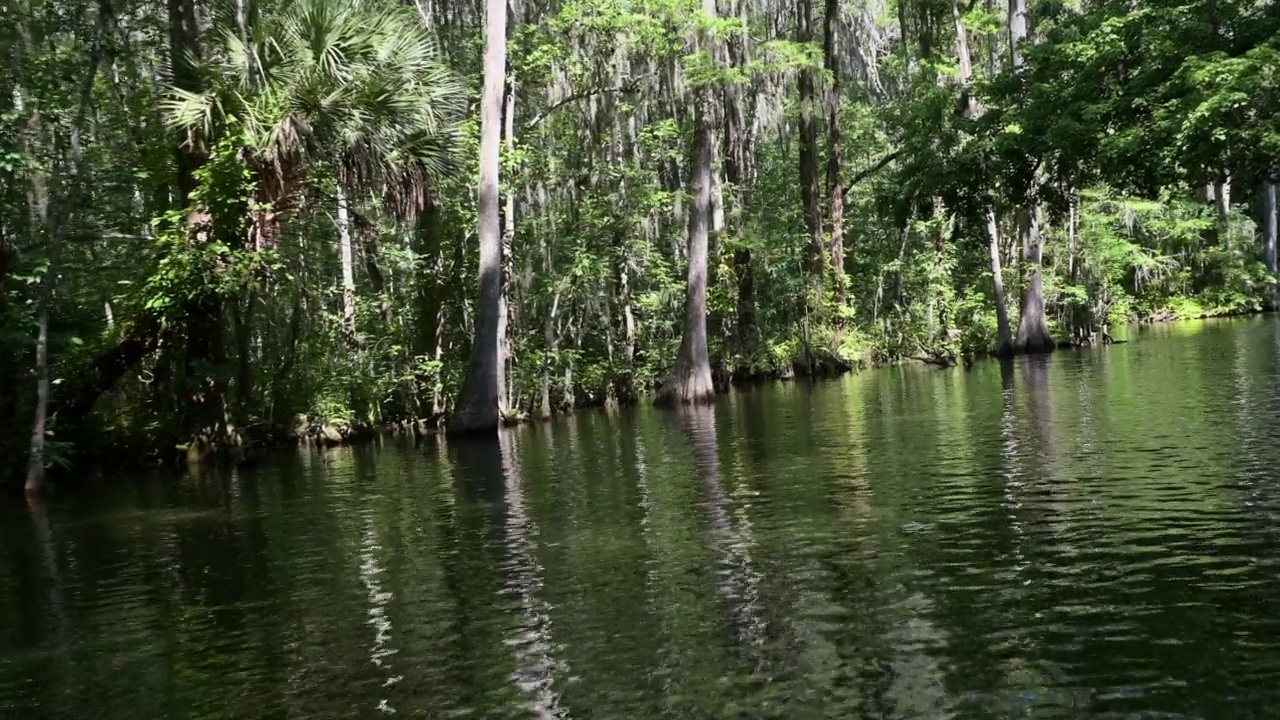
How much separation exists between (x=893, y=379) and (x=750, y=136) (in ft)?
35.3

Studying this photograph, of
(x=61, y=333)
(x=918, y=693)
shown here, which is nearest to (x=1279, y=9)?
(x=918, y=693)

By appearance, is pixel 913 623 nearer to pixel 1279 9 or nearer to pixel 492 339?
pixel 1279 9

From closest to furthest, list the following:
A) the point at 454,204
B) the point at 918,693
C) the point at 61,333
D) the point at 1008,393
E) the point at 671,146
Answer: the point at 918,693
the point at 61,333
the point at 1008,393
the point at 454,204
the point at 671,146

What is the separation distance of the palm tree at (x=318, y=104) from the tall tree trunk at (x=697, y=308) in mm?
8712

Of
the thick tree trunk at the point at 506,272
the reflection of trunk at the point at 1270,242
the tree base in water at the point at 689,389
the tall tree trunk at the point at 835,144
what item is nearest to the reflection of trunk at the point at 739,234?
the tall tree trunk at the point at 835,144

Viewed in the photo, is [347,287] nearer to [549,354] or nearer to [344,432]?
[344,432]

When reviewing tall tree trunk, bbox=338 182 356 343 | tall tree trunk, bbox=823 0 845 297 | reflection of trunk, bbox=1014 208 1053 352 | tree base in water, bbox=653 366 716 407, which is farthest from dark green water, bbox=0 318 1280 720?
tall tree trunk, bbox=823 0 845 297

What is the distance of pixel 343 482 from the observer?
15406 millimetres

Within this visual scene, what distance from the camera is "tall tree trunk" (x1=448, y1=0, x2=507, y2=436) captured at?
21.1 m

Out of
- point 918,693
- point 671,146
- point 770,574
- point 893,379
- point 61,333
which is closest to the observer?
point 918,693

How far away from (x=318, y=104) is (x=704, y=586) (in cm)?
1314

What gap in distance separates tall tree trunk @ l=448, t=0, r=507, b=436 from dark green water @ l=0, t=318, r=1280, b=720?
5.51 metres

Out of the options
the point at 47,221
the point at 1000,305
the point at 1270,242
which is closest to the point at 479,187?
the point at 47,221

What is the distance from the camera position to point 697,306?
26.7 m
